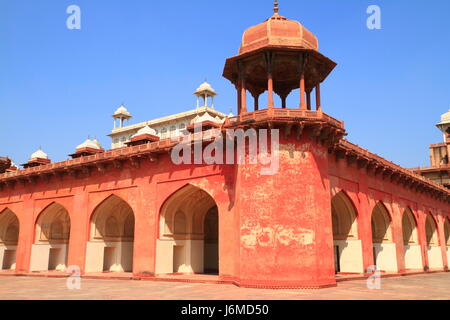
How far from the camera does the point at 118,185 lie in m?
21.6

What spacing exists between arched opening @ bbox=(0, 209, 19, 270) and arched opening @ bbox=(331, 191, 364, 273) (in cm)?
2158

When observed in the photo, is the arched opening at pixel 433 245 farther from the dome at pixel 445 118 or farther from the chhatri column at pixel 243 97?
the chhatri column at pixel 243 97

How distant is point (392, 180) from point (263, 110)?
43.1ft

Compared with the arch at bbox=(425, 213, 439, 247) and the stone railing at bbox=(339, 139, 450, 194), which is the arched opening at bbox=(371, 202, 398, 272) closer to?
the stone railing at bbox=(339, 139, 450, 194)

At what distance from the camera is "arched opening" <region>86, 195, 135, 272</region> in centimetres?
2244

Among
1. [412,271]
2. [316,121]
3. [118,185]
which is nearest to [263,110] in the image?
[316,121]

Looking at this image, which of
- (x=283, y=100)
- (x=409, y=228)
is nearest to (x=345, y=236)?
(x=283, y=100)

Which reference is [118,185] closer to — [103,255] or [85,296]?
[103,255]

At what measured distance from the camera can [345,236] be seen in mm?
20062

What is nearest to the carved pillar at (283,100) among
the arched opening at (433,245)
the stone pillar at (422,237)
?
the stone pillar at (422,237)

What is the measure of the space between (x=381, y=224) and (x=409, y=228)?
5.16 meters

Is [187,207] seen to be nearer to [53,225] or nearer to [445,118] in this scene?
[53,225]

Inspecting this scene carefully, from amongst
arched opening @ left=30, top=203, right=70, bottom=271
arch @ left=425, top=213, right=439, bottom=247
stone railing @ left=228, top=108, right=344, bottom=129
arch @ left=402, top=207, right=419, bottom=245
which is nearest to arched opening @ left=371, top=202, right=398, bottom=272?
arch @ left=402, top=207, right=419, bottom=245
